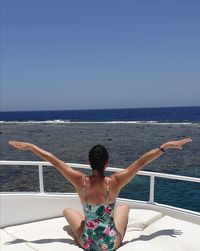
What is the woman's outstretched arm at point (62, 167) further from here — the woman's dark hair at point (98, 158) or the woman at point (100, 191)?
the woman's dark hair at point (98, 158)

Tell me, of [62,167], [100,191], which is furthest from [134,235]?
[62,167]

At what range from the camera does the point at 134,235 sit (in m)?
4.86

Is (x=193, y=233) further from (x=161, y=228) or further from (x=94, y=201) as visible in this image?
(x=94, y=201)

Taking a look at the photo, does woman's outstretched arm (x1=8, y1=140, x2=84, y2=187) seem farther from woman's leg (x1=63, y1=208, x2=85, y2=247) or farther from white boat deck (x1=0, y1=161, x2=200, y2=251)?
white boat deck (x1=0, y1=161, x2=200, y2=251)

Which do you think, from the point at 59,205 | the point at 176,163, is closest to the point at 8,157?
the point at 176,163

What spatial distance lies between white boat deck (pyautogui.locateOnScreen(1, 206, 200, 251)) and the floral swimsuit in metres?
0.28

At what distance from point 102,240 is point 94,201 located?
19.7 inches

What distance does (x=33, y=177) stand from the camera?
2017 centimetres

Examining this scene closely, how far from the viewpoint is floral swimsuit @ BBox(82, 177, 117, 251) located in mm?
4152

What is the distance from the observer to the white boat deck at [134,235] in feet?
14.8

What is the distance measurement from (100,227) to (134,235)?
88 cm

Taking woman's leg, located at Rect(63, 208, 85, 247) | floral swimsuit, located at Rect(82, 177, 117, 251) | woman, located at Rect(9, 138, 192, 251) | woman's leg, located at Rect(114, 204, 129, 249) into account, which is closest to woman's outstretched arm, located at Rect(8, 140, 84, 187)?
woman, located at Rect(9, 138, 192, 251)

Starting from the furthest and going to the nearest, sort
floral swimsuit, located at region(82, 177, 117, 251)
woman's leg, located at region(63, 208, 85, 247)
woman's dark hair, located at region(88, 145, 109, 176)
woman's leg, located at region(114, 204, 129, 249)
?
1. woman's leg, located at region(63, 208, 85, 247)
2. woman's leg, located at region(114, 204, 129, 249)
3. floral swimsuit, located at region(82, 177, 117, 251)
4. woman's dark hair, located at region(88, 145, 109, 176)

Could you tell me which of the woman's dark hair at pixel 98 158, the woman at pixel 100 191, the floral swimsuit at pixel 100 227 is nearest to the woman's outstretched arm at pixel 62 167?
the woman at pixel 100 191
